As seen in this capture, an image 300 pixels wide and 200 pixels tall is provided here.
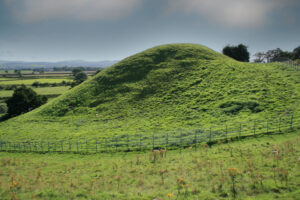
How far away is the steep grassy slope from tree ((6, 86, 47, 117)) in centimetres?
1675

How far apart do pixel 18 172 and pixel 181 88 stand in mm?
39963

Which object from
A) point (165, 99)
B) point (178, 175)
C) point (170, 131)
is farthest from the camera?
point (165, 99)

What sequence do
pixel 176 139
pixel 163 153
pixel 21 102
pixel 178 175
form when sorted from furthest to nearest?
pixel 21 102
pixel 176 139
pixel 163 153
pixel 178 175

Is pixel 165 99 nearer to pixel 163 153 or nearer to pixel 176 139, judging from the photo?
pixel 176 139

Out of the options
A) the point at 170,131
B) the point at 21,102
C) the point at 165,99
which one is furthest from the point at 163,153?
the point at 21,102

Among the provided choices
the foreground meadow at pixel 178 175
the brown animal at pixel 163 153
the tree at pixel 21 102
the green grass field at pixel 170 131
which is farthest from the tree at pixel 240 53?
the tree at pixel 21 102

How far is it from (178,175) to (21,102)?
228 feet

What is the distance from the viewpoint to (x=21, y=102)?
6606cm

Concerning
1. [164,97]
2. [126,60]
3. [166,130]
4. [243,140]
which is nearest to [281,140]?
[243,140]

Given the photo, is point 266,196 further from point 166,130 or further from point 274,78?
point 274,78

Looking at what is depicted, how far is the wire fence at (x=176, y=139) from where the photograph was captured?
2498 cm

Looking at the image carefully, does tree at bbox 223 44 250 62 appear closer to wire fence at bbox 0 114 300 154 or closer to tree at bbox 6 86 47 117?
wire fence at bbox 0 114 300 154

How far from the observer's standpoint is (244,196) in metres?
11.6

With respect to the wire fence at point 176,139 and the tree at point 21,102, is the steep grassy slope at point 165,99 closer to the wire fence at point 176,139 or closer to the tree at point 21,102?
the wire fence at point 176,139
